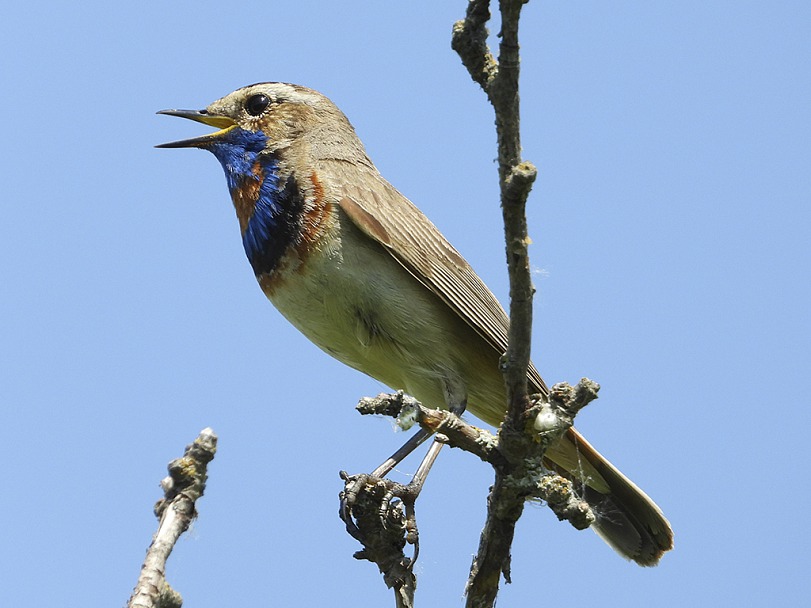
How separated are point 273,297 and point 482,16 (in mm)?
2980

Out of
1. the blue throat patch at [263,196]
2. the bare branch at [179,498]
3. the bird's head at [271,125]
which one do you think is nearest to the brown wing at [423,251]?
the blue throat patch at [263,196]

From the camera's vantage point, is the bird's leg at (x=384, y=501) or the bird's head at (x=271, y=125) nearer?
the bird's leg at (x=384, y=501)

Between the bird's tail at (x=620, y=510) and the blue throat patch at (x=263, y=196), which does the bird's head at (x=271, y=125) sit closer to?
the blue throat patch at (x=263, y=196)

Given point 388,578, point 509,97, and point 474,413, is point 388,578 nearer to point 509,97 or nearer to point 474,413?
point 474,413

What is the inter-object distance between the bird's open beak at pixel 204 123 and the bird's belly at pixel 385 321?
140 cm

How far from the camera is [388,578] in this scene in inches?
215

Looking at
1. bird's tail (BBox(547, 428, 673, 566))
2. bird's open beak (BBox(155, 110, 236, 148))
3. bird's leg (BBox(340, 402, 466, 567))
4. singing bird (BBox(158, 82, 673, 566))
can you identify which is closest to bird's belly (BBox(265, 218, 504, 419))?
singing bird (BBox(158, 82, 673, 566))

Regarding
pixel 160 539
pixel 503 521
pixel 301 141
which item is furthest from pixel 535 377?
pixel 160 539

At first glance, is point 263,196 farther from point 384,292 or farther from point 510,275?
point 510,275

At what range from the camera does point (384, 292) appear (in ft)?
21.6

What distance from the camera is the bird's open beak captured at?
770cm

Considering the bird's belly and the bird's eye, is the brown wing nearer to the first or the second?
the bird's belly

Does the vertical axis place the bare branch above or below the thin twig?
below

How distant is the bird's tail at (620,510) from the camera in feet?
22.9
